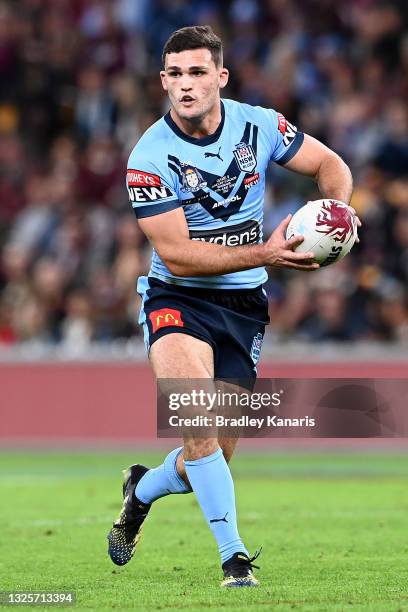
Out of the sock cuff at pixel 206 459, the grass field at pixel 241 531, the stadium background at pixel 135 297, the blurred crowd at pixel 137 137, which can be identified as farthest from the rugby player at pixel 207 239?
the blurred crowd at pixel 137 137

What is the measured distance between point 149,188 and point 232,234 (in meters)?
0.54

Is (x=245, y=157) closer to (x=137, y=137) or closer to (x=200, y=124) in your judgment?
(x=200, y=124)

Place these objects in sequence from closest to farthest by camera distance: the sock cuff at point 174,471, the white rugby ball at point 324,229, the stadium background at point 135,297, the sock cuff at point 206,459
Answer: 1. the white rugby ball at point 324,229
2. the sock cuff at point 206,459
3. the sock cuff at point 174,471
4. the stadium background at point 135,297

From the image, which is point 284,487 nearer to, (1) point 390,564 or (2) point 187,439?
(1) point 390,564

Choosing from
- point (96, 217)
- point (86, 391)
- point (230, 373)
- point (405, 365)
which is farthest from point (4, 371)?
point (230, 373)

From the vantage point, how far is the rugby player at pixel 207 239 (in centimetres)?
669

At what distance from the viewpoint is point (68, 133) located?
65.5 feet

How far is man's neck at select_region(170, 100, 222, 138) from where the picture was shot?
7.08 m

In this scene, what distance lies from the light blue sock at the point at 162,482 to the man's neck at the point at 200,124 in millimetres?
1671

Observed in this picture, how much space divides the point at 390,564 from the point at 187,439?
1.52 meters

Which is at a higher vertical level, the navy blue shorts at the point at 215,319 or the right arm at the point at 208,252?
the right arm at the point at 208,252

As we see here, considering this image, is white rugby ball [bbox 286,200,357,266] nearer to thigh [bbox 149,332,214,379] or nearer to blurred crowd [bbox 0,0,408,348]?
thigh [bbox 149,332,214,379]

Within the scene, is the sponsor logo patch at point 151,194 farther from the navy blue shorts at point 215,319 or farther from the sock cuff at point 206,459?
the sock cuff at point 206,459

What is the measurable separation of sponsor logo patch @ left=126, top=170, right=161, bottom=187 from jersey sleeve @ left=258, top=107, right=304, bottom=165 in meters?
0.76
